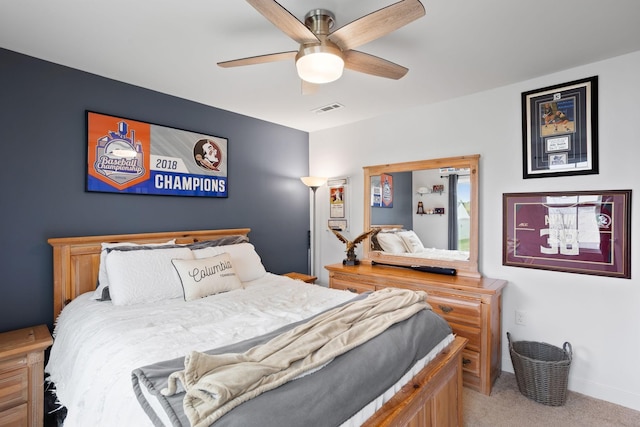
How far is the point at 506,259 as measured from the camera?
273cm

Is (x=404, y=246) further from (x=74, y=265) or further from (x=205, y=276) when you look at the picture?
(x=74, y=265)

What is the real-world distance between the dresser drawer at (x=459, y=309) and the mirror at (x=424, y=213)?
1.26 ft

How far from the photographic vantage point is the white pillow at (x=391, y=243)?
11.2 ft

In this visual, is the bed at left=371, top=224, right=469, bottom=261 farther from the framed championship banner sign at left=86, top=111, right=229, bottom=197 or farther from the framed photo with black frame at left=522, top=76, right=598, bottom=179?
the framed championship banner sign at left=86, top=111, right=229, bottom=197

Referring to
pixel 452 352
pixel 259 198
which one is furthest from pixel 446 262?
pixel 259 198

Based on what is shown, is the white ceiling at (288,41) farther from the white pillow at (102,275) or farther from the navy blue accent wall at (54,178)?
the white pillow at (102,275)

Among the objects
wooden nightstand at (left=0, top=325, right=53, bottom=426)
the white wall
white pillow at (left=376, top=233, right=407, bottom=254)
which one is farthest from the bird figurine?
wooden nightstand at (left=0, top=325, right=53, bottom=426)

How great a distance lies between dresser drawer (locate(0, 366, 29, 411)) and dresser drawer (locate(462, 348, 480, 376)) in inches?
118

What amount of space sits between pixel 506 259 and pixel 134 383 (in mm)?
2788

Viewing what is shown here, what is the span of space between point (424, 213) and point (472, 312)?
106cm

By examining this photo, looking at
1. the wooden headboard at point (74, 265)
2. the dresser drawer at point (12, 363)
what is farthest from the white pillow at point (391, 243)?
the dresser drawer at point (12, 363)

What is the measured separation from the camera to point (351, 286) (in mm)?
3254

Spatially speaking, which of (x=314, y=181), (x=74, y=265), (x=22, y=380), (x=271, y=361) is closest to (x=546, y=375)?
(x=271, y=361)

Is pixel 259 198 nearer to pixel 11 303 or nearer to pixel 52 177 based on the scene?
pixel 52 177
